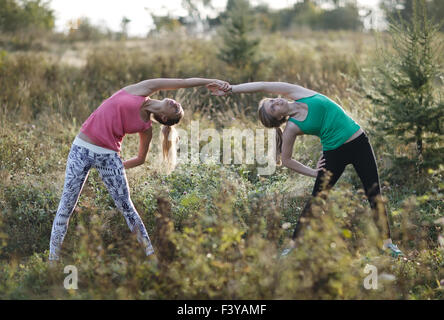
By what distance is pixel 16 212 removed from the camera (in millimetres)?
4629

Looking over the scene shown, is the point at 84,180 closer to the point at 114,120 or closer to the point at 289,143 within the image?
the point at 114,120

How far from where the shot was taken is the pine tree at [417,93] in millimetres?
5742

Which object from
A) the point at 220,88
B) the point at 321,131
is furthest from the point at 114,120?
the point at 321,131

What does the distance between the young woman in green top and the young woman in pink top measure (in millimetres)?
887

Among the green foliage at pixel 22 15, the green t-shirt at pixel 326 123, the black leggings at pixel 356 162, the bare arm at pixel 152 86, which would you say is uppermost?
the green foliage at pixel 22 15

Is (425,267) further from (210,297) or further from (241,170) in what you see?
(241,170)

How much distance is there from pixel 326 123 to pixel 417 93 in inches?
111

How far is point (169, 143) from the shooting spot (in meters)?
4.07

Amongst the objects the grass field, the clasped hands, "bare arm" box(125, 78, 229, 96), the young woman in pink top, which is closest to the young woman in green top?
the grass field

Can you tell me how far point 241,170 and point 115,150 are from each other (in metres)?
2.50

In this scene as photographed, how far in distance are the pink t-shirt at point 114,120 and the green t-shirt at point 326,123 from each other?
133 centimetres

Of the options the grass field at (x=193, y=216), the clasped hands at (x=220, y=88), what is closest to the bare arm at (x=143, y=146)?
the grass field at (x=193, y=216)

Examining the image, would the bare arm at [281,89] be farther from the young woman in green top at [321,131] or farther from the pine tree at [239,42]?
the pine tree at [239,42]
